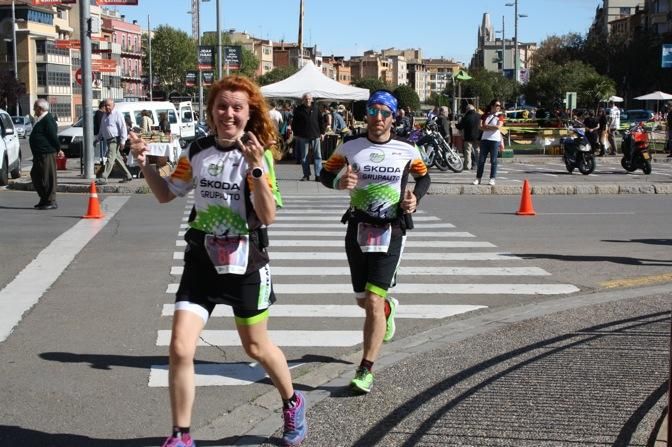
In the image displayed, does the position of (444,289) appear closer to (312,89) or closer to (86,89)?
(86,89)

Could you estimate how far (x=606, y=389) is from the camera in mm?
5844

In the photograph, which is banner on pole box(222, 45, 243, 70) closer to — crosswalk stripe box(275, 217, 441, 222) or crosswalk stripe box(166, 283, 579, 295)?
crosswalk stripe box(275, 217, 441, 222)

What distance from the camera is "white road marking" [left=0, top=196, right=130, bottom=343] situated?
8.42m

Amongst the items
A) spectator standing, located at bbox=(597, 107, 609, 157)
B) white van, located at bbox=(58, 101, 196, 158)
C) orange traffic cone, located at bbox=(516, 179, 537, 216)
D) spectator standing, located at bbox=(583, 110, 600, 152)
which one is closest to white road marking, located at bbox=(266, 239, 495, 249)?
orange traffic cone, located at bbox=(516, 179, 537, 216)

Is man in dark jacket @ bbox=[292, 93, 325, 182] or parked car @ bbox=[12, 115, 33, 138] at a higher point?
man in dark jacket @ bbox=[292, 93, 325, 182]

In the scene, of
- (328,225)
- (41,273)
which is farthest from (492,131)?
(41,273)

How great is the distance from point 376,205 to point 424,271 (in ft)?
15.3

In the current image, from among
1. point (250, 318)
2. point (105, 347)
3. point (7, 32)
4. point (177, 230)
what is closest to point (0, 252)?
point (177, 230)

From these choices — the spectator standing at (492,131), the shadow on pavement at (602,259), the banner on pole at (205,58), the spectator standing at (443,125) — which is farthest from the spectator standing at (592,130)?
the banner on pole at (205,58)

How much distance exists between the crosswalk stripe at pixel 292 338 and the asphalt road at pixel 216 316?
2 cm

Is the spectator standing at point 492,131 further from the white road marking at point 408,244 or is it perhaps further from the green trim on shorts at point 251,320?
the green trim on shorts at point 251,320

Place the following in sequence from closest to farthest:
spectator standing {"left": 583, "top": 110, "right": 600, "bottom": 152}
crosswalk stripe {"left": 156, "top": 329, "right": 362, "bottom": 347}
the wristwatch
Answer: the wristwatch < crosswalk stripe {"left": 156, "top": 329, "right": 362, "bottom": 347} < spectator standing {"left": 583, "top": 110, "right": 600, "bottom": 152}

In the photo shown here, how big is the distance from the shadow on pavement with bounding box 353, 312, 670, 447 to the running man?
0.55m

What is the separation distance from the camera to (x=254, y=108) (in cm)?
484
